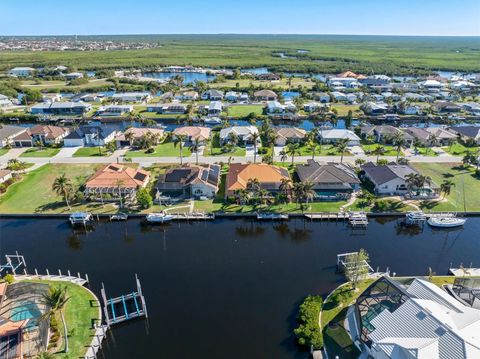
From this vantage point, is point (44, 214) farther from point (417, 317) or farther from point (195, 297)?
point (417, 317)

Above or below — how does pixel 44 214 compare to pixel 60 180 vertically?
below

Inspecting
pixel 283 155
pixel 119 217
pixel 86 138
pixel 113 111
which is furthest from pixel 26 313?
pixel 113 111

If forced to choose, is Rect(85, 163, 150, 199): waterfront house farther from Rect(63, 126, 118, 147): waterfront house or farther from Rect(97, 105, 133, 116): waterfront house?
Rect(97, 105, 133, 116): waterfront house

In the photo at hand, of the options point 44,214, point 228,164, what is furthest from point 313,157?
point 44,214

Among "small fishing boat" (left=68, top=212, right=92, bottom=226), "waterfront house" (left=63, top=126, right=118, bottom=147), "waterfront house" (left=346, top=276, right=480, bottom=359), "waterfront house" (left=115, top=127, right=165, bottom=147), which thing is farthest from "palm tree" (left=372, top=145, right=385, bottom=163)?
"waterfront house" (left=63, top=126, right=118, bottom=147)

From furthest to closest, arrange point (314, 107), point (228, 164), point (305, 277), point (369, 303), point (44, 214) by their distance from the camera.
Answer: point (314, 107), point (228, 164), point (44, 214), point (305, 277), point (369, 303)
